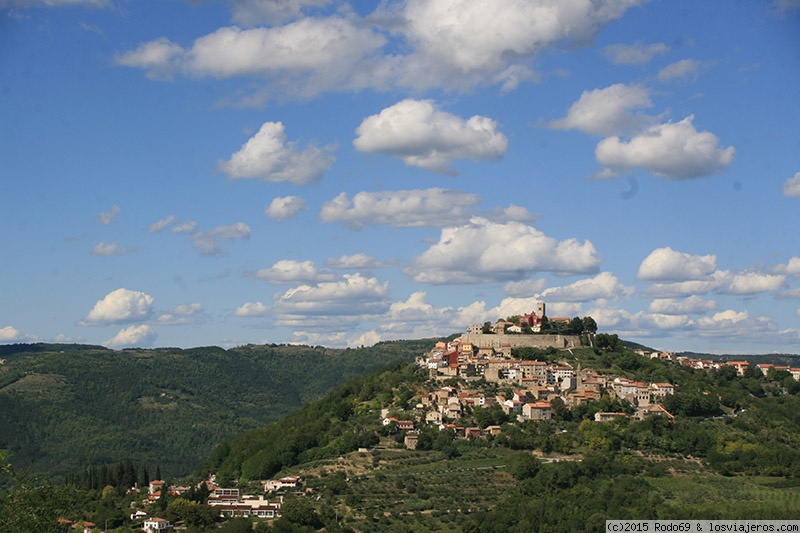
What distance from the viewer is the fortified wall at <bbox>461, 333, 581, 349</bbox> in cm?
9381

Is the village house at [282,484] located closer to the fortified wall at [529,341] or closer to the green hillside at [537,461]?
the green hillside at [537,461]

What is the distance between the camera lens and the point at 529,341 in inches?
3701

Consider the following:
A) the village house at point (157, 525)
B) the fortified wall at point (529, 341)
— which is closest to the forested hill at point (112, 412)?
the fortified wall at point (529, 341)

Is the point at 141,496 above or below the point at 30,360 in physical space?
below

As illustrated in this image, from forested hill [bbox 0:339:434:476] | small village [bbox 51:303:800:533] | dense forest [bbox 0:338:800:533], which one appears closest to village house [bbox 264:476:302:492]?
small village [bbox 51:303:800:533]

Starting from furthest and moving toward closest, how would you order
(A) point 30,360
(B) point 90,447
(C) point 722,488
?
(A) point 30,360 → (B) point 90,447 → (C) point 722,488

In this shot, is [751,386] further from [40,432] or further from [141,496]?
[40,432]

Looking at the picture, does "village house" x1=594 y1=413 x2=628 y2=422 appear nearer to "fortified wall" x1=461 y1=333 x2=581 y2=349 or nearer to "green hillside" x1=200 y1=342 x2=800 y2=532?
"green hillside" x1=200 y1=342 x2=800 y2=532

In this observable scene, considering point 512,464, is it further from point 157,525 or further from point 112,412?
point 112,412

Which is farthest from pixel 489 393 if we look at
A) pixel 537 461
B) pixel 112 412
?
pixel 112 412

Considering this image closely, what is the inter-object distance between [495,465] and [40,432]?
95.1 metres

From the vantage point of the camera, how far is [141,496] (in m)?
68.9

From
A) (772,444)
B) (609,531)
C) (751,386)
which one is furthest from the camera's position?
(751,386)

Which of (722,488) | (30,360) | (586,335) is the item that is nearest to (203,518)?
(722,488)
